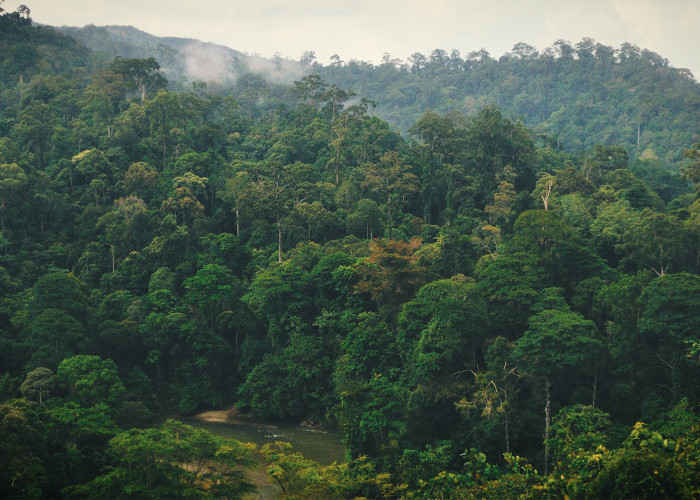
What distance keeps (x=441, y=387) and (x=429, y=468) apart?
2.94 m

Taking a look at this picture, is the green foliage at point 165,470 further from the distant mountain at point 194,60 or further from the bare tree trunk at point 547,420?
the distant mountain at point 194,60

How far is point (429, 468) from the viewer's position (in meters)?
17.3

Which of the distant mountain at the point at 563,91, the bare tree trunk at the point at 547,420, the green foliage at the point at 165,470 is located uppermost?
the distant mountain at the point at 563,91

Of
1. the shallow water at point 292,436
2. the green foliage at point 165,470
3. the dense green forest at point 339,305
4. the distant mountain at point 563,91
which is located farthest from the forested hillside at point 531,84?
the green foliage at point 165,470

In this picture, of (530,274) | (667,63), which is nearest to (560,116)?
(667,63)

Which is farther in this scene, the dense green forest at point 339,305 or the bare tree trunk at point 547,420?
the bare tree trunk at point 547,420

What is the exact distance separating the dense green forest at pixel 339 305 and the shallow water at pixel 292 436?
785mm

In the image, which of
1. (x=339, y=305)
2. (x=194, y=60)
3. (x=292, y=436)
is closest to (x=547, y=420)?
(x=292, y=436)

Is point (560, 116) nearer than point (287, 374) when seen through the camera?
No

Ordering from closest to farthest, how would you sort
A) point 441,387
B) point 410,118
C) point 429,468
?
point 429,468, point 441,387, point 410,118

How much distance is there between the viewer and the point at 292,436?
2400 cm

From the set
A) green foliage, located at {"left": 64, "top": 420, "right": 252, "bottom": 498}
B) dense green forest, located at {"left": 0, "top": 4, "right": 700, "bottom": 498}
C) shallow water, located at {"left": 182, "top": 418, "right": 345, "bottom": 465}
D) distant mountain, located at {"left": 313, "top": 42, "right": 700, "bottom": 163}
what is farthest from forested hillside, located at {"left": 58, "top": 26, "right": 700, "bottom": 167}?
green foliage, located at {"left": 64, "top": 420, "right": 252, "bottom": 498}

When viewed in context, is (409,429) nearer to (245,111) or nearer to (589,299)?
(589,299)

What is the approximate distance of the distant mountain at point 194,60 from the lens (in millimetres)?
77812
